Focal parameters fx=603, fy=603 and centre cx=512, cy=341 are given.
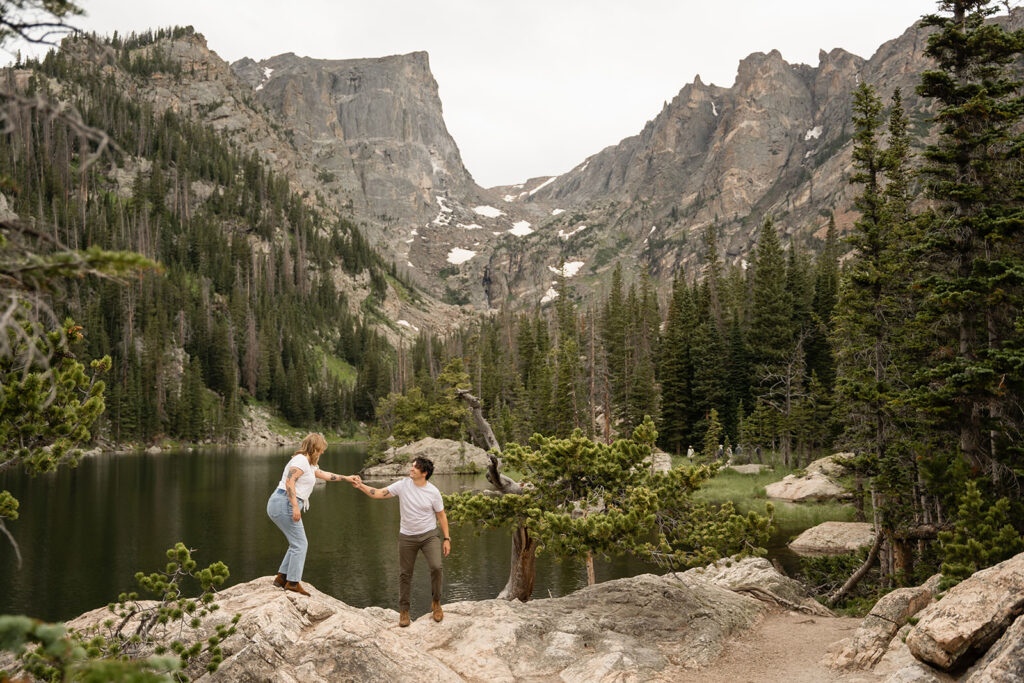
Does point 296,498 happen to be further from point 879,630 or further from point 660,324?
point 660,324

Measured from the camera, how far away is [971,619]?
7641 mm

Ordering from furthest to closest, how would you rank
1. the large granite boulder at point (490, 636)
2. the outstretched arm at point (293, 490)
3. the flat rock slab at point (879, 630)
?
1. the flat rock slab at point (879, 630)
2. the outstretched arm at point (293, 490)
3. the large granite boulder at point (490, 636)

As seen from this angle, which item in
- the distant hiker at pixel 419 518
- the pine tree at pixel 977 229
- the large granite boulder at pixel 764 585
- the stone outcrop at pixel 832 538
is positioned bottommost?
the stone outcrop at pixel 832 538

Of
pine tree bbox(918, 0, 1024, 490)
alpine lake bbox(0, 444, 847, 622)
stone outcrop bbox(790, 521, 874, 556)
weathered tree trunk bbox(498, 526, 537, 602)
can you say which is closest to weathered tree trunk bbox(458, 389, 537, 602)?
weathered tree trunk bbox(498, 526, 537, 602)

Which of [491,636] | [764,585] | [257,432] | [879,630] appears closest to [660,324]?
[257,432]

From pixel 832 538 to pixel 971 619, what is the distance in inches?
862

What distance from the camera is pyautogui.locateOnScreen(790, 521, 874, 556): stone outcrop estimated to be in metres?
26.3

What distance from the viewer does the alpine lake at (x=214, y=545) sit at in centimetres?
2127

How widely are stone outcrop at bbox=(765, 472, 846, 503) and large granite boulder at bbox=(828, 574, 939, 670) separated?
25480 mm

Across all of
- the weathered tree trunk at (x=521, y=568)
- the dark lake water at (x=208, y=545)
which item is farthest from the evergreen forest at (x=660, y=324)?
the dark lake water at (x=208, y=545)

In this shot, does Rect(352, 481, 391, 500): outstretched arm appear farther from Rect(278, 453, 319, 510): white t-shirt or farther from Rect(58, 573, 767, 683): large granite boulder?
Rect(58, 573, 767, 683): large granite boulder

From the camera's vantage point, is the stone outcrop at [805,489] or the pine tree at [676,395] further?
the pine tree at [676,395]

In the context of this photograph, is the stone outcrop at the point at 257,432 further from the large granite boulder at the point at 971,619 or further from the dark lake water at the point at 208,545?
the large granite boulder at the point at 971,619

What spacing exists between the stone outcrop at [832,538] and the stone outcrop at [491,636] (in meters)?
15.9
